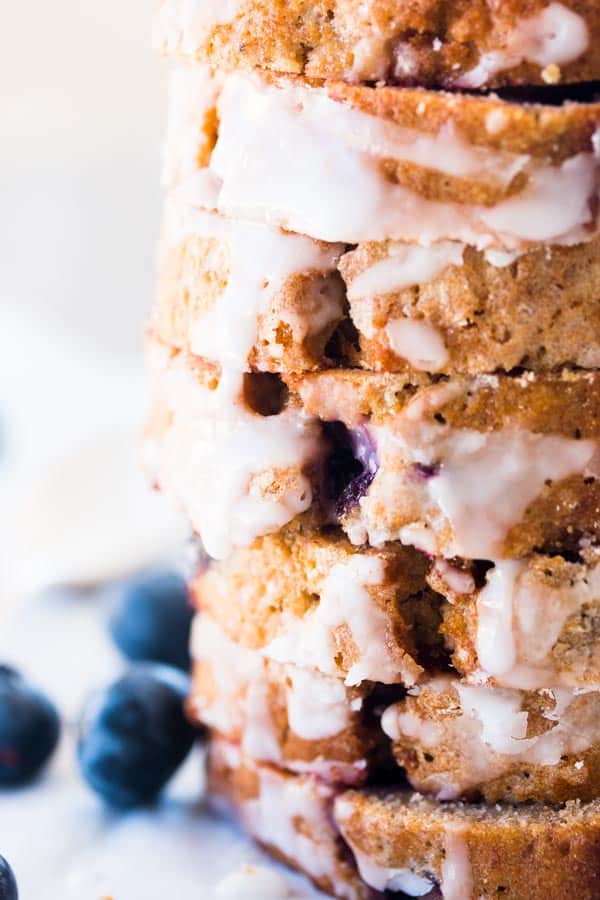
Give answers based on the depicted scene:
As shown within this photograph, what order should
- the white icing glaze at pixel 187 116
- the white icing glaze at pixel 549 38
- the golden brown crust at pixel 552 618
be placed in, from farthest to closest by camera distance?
the white icing glaze at pixel 187 116, the golden brown crust at pixel 552 618, the white icing glaze at pixel 549 38

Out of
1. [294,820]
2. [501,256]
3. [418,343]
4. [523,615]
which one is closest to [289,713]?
[294,820]

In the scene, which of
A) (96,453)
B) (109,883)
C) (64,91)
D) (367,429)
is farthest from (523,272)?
(64,91)

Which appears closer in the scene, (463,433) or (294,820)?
(463,433)

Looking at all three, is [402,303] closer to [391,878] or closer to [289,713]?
[289,713]

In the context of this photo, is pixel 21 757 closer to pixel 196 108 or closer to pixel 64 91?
pixel 196 108

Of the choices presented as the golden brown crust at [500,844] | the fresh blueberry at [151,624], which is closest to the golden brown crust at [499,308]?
the golden brown crust at [500,844]

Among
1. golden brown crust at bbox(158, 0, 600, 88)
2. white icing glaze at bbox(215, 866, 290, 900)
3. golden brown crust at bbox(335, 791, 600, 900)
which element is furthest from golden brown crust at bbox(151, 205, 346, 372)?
white icing glaze at bbox(215, 866, 290, 900)

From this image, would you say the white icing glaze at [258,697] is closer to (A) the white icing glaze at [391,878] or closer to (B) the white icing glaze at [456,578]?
(A) the white icing glaze at [391,878]

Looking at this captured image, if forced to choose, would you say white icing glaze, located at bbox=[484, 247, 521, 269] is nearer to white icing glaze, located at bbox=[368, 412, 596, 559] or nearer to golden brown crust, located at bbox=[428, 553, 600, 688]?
white icing glaze, located at bbox=[368, 412, 596, 559]
